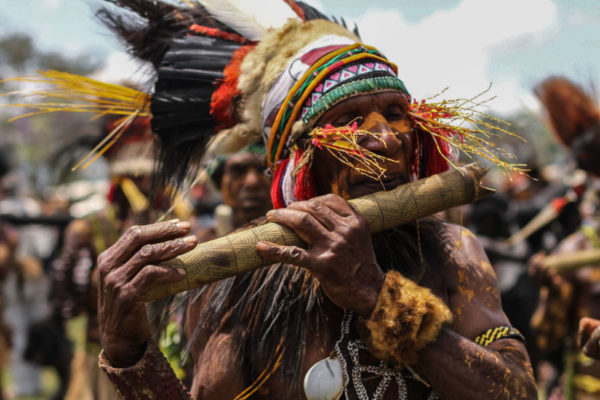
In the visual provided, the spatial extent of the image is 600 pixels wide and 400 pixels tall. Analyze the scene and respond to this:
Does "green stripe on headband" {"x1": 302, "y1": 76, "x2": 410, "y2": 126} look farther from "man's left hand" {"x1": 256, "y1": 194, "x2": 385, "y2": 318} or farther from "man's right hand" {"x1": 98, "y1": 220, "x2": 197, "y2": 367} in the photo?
"man's right hand" {"x1": 98, "y1": 220, "x2": 197, "y2": 367}

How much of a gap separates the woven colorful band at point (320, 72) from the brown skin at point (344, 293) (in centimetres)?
15

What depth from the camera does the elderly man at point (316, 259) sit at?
6.61 feet

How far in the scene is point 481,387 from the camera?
6.67 feet

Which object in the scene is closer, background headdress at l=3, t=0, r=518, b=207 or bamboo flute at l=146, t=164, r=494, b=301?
bamboo flute at l=146, t=164, r=494, b=301

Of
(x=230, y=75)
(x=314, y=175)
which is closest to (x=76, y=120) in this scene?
(x=230, y=75)

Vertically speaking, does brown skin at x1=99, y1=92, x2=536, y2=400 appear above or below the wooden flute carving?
above

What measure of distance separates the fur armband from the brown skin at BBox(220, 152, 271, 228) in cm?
238

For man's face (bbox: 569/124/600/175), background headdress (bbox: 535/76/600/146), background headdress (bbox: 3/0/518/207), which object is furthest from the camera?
background headdress (bbox: 535/76/600/146)

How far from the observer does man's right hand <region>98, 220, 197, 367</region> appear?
1.98 metres

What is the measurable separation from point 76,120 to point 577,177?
5.75m

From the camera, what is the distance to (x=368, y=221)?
2.13m

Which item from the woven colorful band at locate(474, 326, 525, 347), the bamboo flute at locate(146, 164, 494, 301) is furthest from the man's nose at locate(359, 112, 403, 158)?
the woven colorful band at locate(474, 326, 525, 347)

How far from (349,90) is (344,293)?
2.36 feet

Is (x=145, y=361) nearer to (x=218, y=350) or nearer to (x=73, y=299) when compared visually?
(x=218, y=350)
